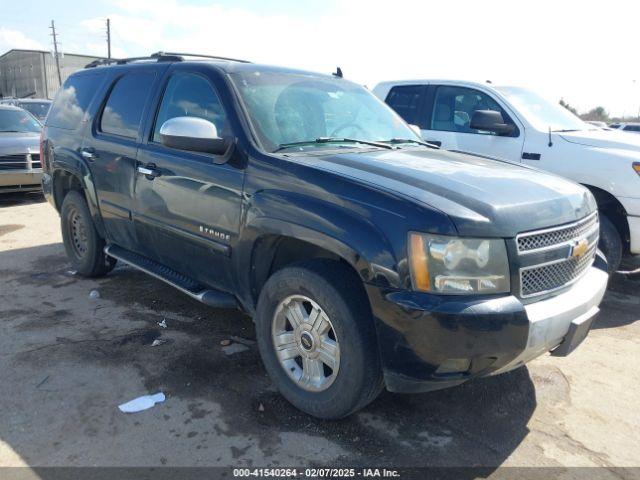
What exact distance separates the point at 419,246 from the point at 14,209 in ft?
28.1

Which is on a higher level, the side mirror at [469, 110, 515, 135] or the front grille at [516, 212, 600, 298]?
the side mirror at [469, 110, 515, 135]

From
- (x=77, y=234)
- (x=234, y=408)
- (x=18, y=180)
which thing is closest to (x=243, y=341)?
(x=234, y=408)

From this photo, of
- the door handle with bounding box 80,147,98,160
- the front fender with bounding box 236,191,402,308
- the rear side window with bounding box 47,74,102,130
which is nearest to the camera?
the front fender with bounding box 236,191,402,308

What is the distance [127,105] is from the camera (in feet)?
14.4

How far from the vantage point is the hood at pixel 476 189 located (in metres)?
2.48

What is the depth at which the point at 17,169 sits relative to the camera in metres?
9.14

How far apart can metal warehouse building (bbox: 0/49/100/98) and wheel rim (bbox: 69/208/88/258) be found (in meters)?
52.1

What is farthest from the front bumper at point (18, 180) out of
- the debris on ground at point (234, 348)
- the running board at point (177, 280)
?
the debris on ground at point (234, 348)

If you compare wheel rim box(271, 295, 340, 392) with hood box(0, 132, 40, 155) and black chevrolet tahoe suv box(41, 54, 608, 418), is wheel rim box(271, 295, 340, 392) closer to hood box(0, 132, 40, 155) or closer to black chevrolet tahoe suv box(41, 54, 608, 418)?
→ black chevrolet tahoe suv box(41, 54, 608, 418)

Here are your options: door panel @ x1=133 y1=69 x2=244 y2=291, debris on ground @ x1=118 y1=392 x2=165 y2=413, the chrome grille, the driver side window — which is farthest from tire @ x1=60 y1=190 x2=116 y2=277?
the driver side window

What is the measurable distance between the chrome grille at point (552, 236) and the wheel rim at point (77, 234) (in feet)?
13.6

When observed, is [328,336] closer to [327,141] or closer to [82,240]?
[327,141]

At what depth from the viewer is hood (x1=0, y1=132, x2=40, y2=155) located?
909cm

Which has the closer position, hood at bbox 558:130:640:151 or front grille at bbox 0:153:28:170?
hood at bbox 558:130:640:151
